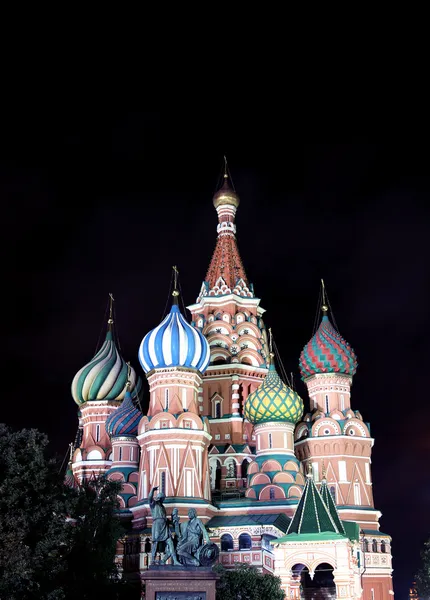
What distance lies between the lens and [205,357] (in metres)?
36.8

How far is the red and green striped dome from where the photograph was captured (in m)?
40.1

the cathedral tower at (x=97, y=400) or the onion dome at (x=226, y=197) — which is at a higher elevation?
the onion dome at (x=226, y=197)

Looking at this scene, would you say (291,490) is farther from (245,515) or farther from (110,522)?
(110,522)

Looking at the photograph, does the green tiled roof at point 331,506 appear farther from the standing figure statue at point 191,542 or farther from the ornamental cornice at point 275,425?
the standing figure statue at point 191,542

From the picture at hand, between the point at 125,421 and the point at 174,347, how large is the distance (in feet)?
19.4

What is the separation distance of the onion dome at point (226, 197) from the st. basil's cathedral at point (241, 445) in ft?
10.2

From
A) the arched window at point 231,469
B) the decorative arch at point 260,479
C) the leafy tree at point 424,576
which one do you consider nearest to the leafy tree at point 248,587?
the decorative arch at point 260,479

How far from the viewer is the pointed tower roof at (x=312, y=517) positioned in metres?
27.4

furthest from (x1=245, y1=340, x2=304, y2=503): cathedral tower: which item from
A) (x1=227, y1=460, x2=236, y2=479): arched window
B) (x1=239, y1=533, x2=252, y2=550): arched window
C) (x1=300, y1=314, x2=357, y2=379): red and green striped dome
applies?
(x1=300, y1=314, x2=357, y2=379): red and green striped dome

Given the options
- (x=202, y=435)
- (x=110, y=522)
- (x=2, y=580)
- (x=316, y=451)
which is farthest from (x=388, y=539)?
(x=2, y=580)

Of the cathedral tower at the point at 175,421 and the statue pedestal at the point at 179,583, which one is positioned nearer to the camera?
the statue pedestal at the point at 179,583

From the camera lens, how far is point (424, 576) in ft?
155

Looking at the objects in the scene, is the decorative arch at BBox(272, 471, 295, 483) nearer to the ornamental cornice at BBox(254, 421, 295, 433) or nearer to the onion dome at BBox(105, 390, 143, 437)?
the ornamental cornice at BBox(254, 421, 295, 433)

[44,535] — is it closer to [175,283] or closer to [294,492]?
[294,492]
